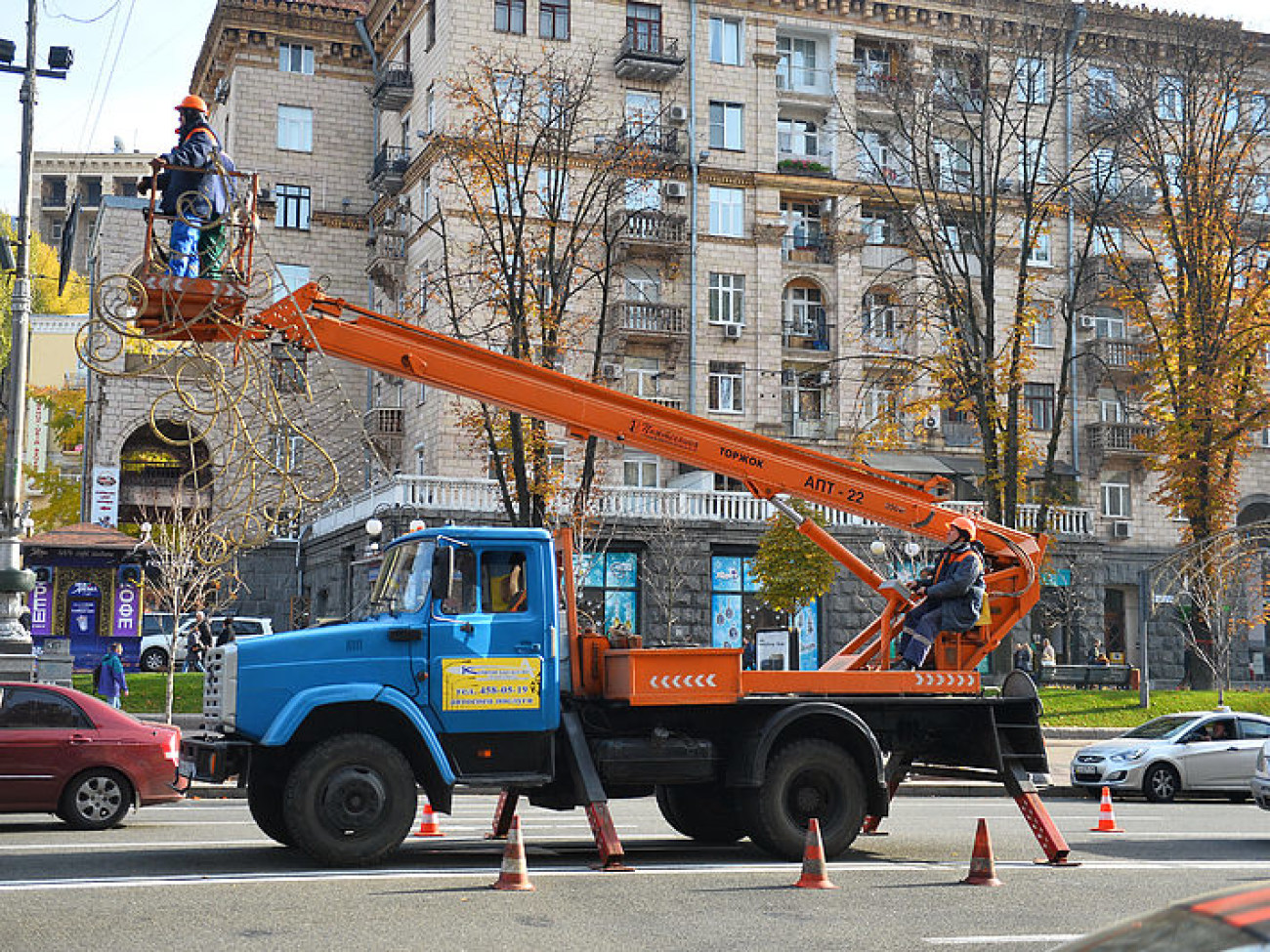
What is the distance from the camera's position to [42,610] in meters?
40.7

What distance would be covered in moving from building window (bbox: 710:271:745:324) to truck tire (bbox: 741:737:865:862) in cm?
3660

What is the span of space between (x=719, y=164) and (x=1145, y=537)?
786 inches

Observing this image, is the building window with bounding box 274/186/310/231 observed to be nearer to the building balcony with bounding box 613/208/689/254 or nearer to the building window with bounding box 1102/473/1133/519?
the building balcony with bounding box 613/208/689/254

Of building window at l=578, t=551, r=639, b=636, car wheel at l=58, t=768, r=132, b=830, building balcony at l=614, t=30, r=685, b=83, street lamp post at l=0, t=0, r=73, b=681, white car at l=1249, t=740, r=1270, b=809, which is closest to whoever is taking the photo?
car wheel at l=58, t=768, r=132, b=830

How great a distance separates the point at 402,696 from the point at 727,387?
37425 millimetres

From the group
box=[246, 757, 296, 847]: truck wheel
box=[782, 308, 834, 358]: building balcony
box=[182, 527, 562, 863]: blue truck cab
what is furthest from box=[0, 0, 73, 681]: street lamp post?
box=[782, 308, 834, 358]: building balcony

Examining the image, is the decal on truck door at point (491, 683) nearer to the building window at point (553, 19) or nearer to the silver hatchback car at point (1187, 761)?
the silver hatchback car at point (1187, 761)

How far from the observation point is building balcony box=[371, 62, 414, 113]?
51031 millimetres

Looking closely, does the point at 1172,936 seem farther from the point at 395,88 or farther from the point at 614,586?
the point at 395,88

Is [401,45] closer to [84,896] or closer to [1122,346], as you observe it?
[1122,346]

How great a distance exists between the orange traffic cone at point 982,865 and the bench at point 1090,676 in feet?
88.3

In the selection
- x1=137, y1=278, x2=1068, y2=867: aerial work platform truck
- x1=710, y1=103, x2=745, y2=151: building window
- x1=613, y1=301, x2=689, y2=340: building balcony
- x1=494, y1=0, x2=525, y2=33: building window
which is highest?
x1=494, y1=0, x2=525, y2=33: building window

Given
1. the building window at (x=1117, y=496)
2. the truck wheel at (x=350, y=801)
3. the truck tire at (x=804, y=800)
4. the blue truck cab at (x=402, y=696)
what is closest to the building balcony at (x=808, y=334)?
the building window at (x=1117, y=496)

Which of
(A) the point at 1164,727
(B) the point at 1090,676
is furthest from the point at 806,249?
(A) the point at 1164,727
